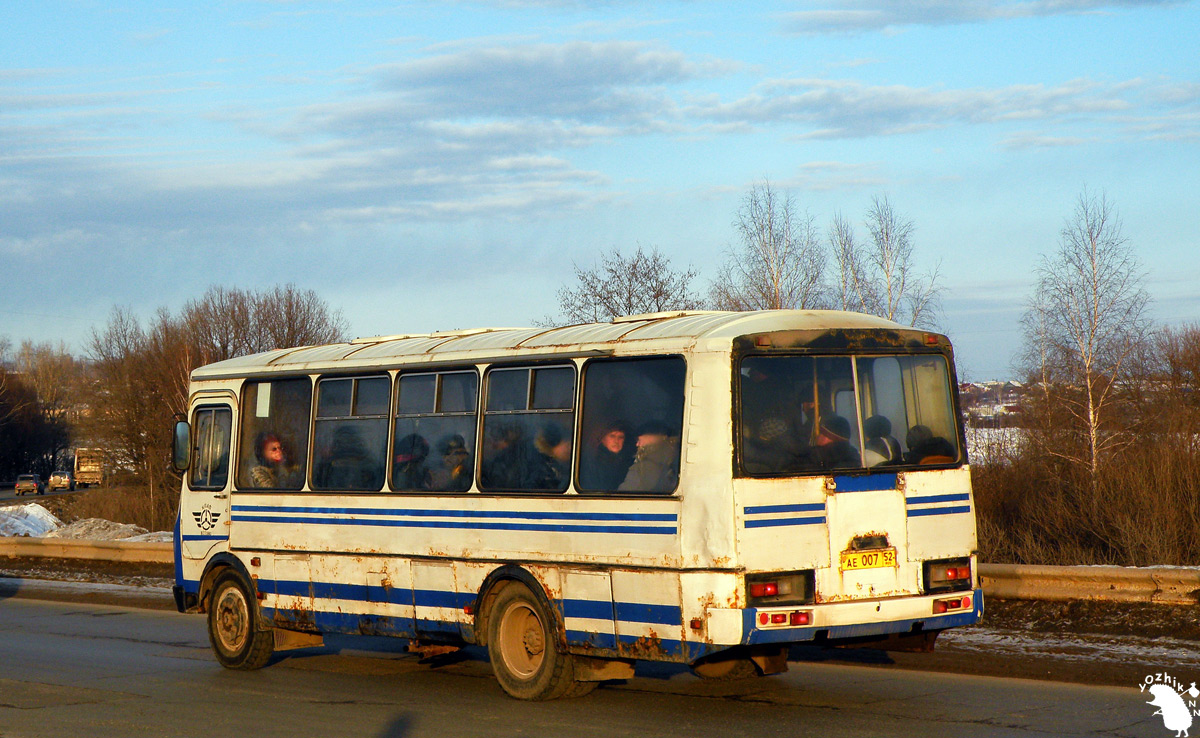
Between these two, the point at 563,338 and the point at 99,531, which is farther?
the point at 99,531

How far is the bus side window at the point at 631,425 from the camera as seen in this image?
879 centimetres

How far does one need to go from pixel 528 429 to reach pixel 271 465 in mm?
3641

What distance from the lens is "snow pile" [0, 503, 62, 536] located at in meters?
38.0

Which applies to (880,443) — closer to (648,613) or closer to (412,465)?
(648,613)

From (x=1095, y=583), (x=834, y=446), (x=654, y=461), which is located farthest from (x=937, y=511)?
(x=1095, y=583)

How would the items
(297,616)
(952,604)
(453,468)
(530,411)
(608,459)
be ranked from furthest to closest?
1. (297,616)
2. (453,468)
3. (530,411)
4. (608,459)
5. (952,604)

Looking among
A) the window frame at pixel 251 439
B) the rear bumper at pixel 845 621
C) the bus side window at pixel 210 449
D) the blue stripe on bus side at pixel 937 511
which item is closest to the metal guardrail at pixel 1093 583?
the blue stripe on bus side at pixel 937 511

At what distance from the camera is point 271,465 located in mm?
12375

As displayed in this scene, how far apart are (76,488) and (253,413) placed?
85.5m

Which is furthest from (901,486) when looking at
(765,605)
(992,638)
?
(992,638)

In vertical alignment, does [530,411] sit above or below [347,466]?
above

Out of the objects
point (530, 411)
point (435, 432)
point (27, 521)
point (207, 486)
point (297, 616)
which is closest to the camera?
→ point (530, 411)

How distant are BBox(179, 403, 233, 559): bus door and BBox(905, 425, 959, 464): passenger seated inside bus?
6923 millimetres

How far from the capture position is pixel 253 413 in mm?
12703
